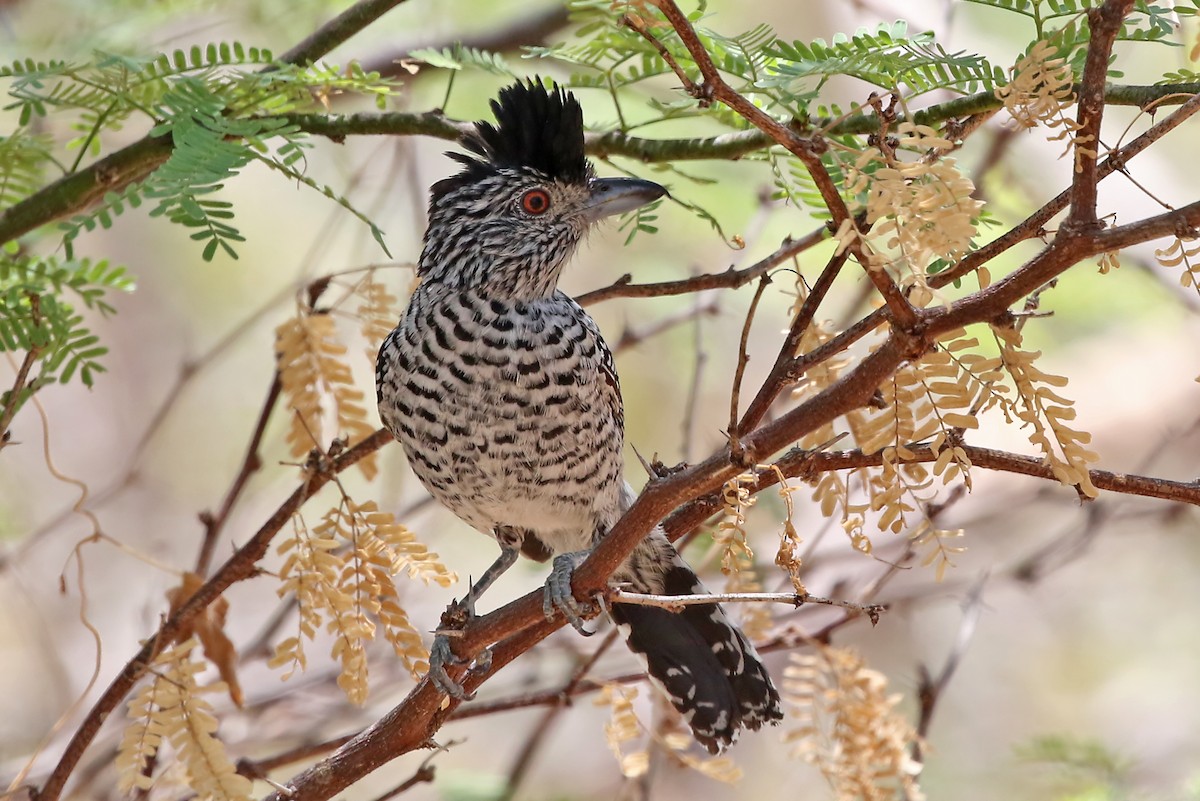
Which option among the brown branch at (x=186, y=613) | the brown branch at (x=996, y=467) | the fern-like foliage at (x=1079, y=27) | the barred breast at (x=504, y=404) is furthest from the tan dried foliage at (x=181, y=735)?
the fern-like foliage at (x=1079, y=27)

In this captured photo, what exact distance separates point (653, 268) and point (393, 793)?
4.12 m

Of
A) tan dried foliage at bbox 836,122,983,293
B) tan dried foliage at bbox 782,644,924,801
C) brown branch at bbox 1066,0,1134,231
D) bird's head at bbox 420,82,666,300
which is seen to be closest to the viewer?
tan dried foliage at bbox 836,122,983,293

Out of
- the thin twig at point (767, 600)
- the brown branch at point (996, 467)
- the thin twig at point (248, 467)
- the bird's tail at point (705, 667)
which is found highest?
the thin twig at point (248, 467)

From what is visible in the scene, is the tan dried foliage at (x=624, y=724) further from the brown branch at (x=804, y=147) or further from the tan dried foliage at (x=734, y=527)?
the brown branch at (x=804, y=147)

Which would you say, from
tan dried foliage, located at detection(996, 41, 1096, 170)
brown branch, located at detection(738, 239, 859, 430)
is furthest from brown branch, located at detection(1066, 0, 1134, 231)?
brown branch, located at detection(738, 239, 859, 430)

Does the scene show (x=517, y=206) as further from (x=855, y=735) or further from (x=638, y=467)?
(x=638, y=467)

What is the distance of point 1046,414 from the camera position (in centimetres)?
195

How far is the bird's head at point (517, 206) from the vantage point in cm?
362

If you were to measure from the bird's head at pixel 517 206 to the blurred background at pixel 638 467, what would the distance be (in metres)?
0.87

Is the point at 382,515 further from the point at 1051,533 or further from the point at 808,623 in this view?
the point at 1051,533

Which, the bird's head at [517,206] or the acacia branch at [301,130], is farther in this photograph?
the bird's head at [517,206]

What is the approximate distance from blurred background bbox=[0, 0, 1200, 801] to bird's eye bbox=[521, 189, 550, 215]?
2.98 ft

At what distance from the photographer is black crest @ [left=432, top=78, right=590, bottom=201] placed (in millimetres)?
3504

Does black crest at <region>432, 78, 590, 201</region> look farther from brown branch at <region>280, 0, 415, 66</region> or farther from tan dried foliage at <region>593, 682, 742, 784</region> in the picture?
tan dried foliage at <region>593, 682, 742, 784</region>
